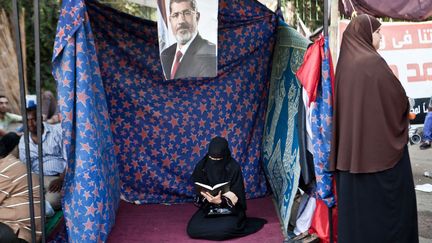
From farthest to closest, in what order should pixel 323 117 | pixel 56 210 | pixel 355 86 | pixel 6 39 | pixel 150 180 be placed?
pixel 6 39, pixel 150 180, pixel 56 210, pixel 323 117, pixel 355 86

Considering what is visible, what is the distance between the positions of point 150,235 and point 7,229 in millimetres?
1157

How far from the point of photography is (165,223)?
455 centimetres

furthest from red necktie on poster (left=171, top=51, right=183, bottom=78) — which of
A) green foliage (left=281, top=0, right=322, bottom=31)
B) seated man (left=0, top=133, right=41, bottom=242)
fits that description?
green foliage (left=281, top=0, right=322, bottom=31)

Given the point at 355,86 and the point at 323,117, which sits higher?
the point at 355,86

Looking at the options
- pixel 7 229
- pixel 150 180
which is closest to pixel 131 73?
pixel 150 180

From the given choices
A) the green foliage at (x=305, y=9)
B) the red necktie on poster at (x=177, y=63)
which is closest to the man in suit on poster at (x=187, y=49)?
the red necktie on poster at (x=177, y=63)

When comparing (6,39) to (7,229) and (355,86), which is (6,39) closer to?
(7,229)

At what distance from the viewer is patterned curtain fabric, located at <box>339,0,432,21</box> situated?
18.0 feet

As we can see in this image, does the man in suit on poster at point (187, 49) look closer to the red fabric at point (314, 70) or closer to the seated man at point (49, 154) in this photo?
the red fabric at point (314, 70)

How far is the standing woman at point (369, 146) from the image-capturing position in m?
3.25

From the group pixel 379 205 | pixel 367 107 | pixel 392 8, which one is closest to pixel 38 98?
pixel 367 107

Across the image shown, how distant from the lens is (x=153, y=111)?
4.96 m

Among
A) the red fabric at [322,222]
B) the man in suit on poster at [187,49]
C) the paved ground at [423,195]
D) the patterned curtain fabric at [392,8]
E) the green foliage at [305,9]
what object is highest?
the green foliage at [305,9]

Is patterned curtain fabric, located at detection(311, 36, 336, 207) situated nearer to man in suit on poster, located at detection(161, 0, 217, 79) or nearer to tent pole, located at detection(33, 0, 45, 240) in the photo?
man in suit on poster, located at detection(161, 0, 217, 79)
